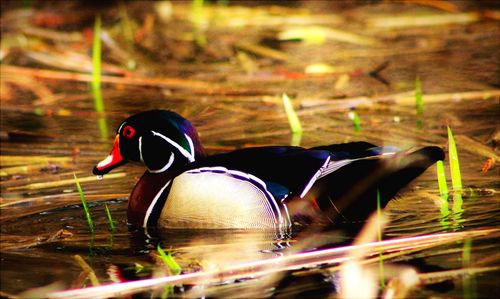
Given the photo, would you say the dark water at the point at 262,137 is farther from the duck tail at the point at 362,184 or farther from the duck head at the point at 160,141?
the duck head at the point at 160,141

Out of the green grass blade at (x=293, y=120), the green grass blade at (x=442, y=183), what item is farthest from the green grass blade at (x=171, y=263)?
the green grass blade at (x=293, y=120)

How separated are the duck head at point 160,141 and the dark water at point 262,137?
1.11 ft

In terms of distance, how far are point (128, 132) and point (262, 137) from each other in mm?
1699

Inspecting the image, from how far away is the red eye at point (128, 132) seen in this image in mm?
6508

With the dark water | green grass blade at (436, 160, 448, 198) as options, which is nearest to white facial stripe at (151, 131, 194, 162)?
the dark water

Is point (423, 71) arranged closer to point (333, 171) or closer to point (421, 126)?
point (421, 126)

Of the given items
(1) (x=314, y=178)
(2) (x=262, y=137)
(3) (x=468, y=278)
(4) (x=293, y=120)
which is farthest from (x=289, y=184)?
(2) (x=262, y=137)

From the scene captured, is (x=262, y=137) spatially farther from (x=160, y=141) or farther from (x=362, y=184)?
(x=362, y=184)

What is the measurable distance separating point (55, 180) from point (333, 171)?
6.59ft

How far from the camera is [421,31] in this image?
11.4 m

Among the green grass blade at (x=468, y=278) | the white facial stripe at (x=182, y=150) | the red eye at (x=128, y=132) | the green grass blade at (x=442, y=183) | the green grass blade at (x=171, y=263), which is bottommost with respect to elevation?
the green grass blade at (x=171, y=263)

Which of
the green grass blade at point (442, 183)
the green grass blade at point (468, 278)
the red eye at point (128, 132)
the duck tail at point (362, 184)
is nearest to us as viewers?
the green grass blade at point (468, 278)

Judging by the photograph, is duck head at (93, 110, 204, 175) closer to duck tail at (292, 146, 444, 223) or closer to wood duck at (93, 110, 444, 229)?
wood duck at (93, 110, 444, 229)

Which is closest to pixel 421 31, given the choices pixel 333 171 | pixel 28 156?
pixel 28 156
